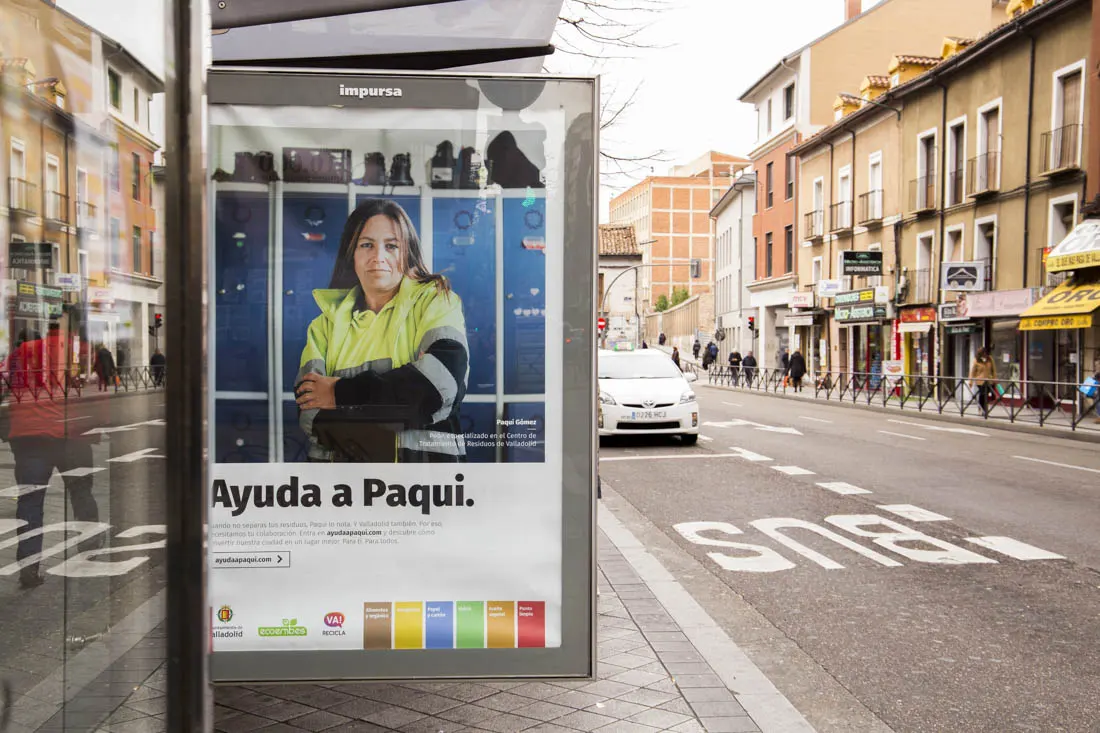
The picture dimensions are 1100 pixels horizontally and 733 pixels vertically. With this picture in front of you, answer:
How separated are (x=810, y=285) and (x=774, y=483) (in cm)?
3472

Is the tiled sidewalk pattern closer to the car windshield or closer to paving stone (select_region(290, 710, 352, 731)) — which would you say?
paving stone (select_region(290, 710, 352, 731))

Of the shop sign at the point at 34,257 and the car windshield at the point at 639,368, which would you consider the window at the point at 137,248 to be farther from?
the car windshield at the point at 639,368

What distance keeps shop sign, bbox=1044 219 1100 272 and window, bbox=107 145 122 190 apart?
24396 millimetres

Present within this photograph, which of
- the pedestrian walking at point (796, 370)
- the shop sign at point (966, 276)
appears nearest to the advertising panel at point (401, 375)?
the shop sign at point (966, 276)

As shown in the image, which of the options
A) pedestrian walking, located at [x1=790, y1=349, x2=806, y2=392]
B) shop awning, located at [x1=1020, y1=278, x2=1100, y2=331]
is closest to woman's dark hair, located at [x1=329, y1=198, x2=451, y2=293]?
shop awning, located at [x1=1020, y1=278, x2=1100, y2=331]

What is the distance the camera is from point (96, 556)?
6.83ft

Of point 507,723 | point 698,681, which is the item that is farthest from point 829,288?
point 507,723

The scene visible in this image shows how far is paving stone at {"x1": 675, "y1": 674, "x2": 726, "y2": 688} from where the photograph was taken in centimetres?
455

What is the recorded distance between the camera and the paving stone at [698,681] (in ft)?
14.9

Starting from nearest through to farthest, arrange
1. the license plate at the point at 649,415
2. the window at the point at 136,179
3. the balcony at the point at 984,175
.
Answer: the window at the point at 136,179
the license plate at the point at 649,415
the balcony at the point at 984,175

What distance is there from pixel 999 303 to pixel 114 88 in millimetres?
28959

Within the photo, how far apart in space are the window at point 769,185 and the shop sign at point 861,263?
52.2 ft

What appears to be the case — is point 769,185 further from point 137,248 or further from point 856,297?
point 137,248

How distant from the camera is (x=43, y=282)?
75.3 inches
